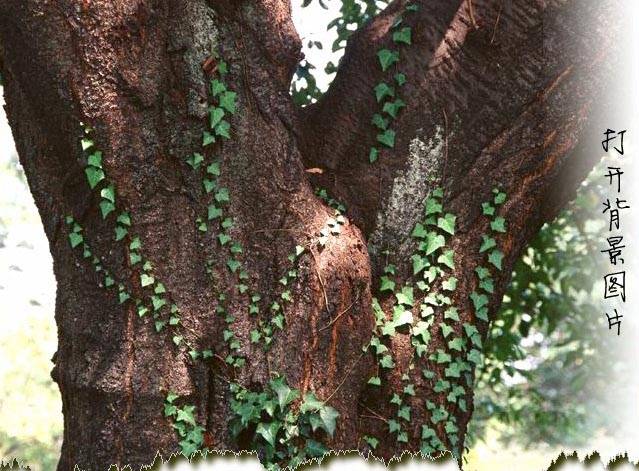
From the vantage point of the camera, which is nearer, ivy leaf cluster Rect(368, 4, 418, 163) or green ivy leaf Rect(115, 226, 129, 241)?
green ivy leaf Rect(115, 226, 129, 241)

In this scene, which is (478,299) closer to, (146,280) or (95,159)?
(146,280)

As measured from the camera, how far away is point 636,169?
614 centimetres

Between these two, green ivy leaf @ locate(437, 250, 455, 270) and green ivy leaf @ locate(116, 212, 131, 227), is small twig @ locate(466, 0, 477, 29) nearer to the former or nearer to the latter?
green ivy leaf @ locate(437, 250, 455, 270)

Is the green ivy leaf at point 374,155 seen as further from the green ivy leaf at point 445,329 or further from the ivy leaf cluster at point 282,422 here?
the ivy leaf cluster at point 282,422

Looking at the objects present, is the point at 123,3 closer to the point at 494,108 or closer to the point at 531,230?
the point at 494,108

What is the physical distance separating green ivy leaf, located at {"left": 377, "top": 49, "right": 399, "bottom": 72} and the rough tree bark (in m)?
0.06

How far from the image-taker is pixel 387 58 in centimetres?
373

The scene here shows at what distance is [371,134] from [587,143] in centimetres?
98

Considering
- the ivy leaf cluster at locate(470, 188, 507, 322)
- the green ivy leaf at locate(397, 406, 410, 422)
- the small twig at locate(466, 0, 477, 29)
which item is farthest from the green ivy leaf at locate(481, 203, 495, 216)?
the green ivy leaf at locate(397, 406, 410, 422)

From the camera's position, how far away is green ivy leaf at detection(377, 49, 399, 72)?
373 cm

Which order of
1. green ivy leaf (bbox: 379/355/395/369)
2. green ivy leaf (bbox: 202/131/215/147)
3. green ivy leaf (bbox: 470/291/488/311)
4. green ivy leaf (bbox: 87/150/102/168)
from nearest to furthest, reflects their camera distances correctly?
green ivy leaf (bbox: 87/150/102/168)
green ivy leaf (bbox: 202/131/215/147)
green ivy leaf (bbox: 379/355/395/369)
green ivy leaf (bbox: 470/291/488/311)

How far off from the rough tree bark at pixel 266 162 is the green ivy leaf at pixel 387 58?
0.06m

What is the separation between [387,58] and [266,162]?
74 cm

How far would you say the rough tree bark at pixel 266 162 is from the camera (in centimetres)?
330
